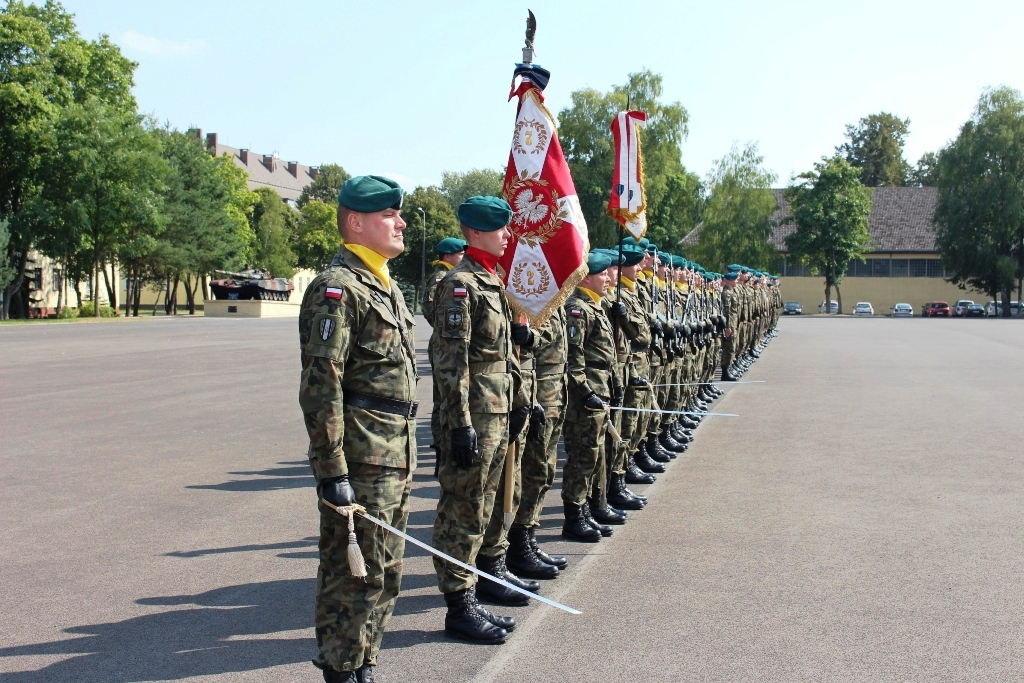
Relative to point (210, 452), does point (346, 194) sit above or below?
above

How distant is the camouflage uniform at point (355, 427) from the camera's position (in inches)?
151

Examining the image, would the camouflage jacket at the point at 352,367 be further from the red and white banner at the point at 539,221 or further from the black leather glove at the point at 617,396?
the black leather glove at the point at 617,396

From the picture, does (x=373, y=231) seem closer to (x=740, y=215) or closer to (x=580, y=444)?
(x=580, y=444)

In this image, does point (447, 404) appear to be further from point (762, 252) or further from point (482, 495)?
point (762, 252)

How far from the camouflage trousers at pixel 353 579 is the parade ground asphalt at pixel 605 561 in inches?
19.8

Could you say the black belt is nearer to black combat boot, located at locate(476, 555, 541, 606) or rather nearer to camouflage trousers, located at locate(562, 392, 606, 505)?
black combat boot, located at locate(476, 555, 541, 606)

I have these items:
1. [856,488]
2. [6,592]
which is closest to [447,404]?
[6,592]

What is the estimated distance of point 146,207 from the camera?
176ft

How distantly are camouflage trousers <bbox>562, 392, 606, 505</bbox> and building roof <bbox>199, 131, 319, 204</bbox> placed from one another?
118m

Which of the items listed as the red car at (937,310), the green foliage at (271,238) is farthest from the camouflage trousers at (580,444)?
the green foliage at (271,238)

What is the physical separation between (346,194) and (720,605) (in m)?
2.86

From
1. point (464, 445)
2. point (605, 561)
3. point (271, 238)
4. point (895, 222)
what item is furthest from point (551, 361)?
point (895, 222)

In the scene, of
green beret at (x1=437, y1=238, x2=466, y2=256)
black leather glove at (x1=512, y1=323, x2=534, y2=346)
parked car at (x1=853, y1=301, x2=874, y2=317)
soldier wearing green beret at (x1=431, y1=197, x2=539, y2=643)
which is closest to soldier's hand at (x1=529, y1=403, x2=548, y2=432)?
black leather glove at (x1=512, y1=323, x2=534, y2=346)

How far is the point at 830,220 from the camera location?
2896 inches
